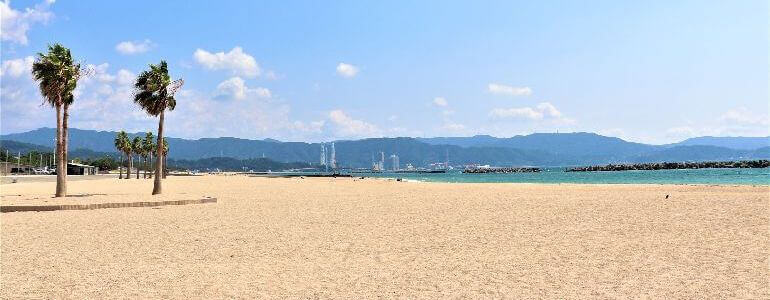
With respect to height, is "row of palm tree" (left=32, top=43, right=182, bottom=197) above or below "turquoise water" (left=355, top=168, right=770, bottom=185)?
above

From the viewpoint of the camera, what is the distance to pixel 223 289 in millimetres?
8938

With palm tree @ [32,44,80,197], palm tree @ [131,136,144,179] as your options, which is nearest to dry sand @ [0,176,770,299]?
palm tree @ [32,44,80,197]

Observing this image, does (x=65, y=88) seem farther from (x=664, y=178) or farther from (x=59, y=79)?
(x=664, y=178)

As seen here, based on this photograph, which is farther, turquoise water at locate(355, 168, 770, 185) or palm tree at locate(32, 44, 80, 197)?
turquoise water at locate(355, 168, 770, 185)

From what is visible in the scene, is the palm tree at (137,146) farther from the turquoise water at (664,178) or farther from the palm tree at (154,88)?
the palm tree at (154,88)

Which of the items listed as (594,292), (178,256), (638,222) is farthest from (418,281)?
(638,222)

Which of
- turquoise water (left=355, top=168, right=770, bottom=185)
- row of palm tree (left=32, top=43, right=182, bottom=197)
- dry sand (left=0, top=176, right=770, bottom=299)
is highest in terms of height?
row of palm tree (left=32, top=43, right=182, bottom=197)

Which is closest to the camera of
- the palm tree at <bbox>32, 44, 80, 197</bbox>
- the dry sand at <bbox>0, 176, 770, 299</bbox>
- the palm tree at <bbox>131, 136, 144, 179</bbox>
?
the dry sand at <bbox>0, 176, 770, 299</bbox>

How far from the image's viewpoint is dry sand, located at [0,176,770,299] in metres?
8.86

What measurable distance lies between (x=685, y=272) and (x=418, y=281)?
14.0ft

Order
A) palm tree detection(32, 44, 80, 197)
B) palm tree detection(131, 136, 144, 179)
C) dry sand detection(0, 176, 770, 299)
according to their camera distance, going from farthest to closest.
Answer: palm tree detection(131, 136, 144, 179) → palm tree detection(32, 44, 80, 197) → dry sand detection(0, 176, 770, 299)

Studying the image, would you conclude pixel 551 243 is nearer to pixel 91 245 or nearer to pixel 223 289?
pixel 223 289

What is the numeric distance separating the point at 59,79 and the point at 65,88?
597 millimetres

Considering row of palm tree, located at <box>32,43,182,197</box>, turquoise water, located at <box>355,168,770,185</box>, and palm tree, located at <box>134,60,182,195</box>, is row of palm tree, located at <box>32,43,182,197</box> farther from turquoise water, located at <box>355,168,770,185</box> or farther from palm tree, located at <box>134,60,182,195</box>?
turquoise water, located at <box>355,168,770,185</box>
